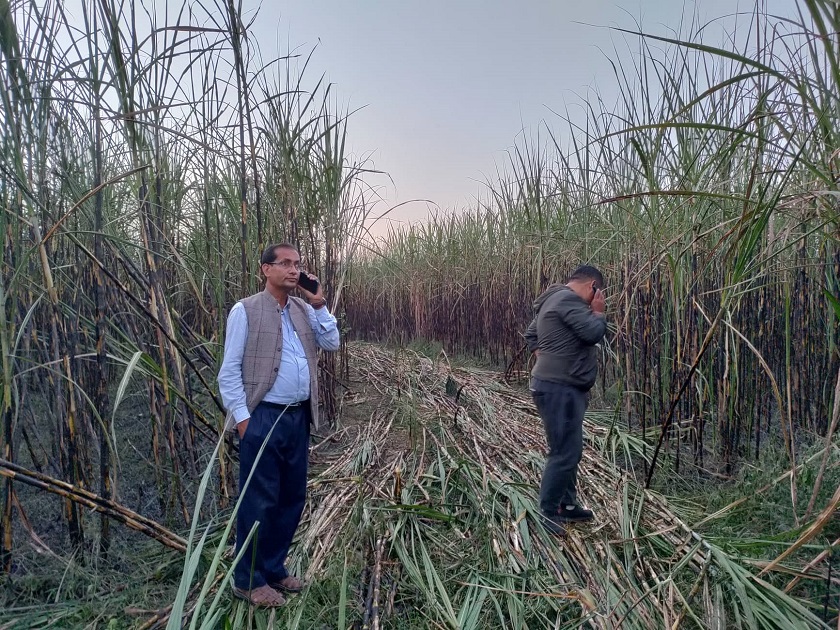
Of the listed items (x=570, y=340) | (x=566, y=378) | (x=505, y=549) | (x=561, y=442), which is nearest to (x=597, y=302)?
(x=570, y=340)

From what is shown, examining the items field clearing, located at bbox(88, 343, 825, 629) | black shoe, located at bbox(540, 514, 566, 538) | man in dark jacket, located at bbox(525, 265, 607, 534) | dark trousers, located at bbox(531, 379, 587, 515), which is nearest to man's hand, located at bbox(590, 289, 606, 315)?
man in dark jacket, located at bbox(525, 265, 607, 534)

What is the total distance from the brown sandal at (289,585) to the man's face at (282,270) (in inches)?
43.3

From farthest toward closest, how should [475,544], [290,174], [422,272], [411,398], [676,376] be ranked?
[422,272] → [411,398] → [290,174] → [676,376] → [475,544]

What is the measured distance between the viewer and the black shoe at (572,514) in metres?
2.51

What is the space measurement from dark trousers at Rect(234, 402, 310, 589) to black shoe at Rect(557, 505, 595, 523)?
1.18m

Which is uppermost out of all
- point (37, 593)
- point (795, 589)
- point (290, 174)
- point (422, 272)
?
point (290, 174)

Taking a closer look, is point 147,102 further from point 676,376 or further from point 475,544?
point 676,376

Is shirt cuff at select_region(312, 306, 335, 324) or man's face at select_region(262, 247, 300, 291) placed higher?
man's face at select_region(262, 247, 300, 291)

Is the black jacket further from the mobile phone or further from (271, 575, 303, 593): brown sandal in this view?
(271, 575, 303, 593): brown sandal

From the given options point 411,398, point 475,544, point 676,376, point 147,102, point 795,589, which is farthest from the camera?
point 411,398

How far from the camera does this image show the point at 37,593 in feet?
6.61

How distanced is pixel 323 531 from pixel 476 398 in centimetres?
208

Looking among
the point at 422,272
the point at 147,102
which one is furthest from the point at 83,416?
the point at 422,272

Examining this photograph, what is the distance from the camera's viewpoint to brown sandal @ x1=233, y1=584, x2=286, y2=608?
192 cm
